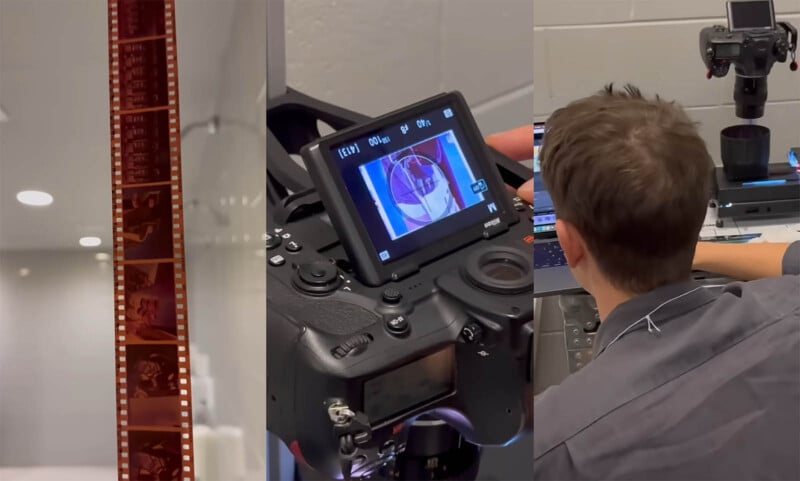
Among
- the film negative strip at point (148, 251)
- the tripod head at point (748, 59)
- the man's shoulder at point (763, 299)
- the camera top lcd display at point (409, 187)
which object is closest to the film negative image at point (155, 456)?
the film negative strip at point (148, 251)

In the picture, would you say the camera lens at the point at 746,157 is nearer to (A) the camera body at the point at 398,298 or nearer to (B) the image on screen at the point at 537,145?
(B) the image on screen at the point at 537,145

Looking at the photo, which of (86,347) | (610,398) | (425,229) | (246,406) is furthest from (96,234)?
(610,398)

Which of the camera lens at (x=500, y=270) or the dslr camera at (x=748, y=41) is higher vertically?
the dslr camera at (x=748, y=41)

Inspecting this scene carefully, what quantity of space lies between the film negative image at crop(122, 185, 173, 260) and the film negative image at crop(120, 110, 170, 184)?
0.06 feet

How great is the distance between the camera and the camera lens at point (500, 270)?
0.64m

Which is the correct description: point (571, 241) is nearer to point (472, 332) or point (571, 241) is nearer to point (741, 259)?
point (472, 332)

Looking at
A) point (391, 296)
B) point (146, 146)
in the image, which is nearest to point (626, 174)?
point (391, 296)

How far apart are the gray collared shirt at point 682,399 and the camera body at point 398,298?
0.61 ft

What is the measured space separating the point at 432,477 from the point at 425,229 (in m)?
0.19

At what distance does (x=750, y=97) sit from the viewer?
1.50 meters

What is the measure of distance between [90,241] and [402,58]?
37cm

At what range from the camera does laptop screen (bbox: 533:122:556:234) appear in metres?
0.93

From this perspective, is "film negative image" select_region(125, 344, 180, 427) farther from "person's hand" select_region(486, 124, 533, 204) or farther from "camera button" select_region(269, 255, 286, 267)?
"person's hand" select_region(486, 124, 533, 204)

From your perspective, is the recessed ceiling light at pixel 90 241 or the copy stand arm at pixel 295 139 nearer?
the copy stand arm at pixel 295 139
